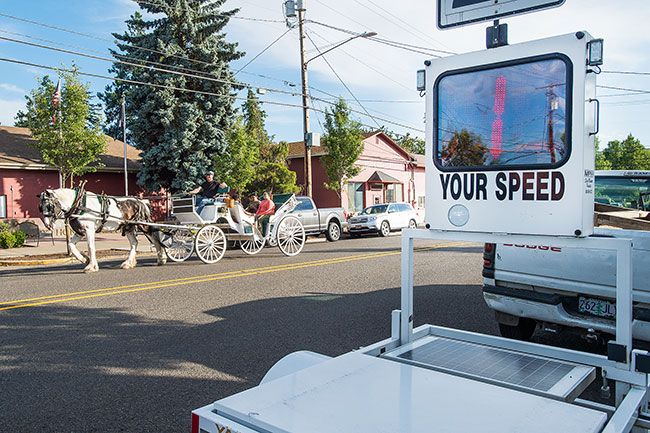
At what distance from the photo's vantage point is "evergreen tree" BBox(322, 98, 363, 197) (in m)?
32.2

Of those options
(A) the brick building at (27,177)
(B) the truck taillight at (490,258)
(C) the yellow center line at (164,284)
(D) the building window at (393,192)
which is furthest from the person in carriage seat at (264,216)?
(D) the building window at (393,192)

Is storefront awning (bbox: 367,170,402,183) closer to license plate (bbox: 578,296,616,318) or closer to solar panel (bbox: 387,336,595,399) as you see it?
license plate (bbox: 578,296,616,318)

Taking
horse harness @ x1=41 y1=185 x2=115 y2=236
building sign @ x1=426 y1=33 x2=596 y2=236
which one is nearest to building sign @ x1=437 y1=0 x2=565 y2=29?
building sign @ x1=426 y1=33 x2=596 y2=236

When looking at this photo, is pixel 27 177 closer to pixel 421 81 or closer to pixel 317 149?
pixel 317 149

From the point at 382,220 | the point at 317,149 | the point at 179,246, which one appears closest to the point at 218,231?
the point at 179,246

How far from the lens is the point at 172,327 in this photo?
6734mm

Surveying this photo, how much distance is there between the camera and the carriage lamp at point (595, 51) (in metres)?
2.58

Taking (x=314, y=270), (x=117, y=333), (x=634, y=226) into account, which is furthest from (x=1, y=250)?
(x=634, y=226)

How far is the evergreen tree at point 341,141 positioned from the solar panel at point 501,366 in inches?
1156

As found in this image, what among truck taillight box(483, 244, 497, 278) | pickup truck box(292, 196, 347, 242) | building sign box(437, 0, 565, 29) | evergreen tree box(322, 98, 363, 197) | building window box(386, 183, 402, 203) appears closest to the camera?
building sign box(437, 0, 565, 29)

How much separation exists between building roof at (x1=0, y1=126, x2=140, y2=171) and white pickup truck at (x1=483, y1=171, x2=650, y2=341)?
75.3 ft

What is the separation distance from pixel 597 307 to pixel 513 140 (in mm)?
2620

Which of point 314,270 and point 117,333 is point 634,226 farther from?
point 314,270

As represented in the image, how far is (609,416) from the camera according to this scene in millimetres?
2268
